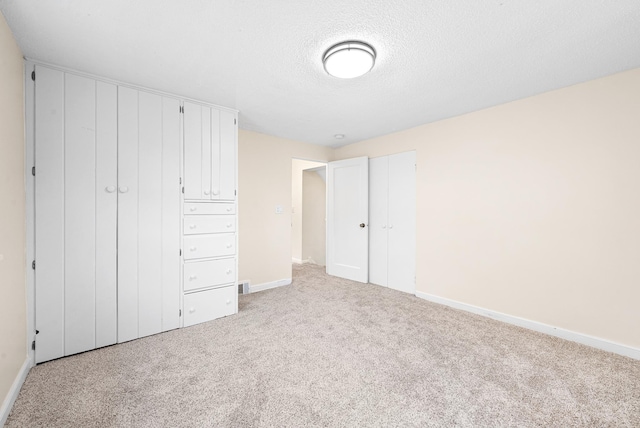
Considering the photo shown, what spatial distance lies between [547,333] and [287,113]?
11.5 feet

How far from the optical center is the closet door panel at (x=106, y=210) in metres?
2.21

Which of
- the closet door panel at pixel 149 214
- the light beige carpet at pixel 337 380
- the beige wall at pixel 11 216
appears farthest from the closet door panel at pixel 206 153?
the light beige carpet at pixel 337 380

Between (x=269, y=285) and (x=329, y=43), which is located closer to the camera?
(x=329, y=43)

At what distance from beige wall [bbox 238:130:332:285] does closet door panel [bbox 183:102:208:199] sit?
98cm

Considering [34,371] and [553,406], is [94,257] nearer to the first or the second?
[34,371]

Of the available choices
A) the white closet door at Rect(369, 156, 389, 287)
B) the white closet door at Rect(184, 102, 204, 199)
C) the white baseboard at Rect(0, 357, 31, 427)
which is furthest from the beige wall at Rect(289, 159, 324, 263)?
the white baseboard at Rect(0, 357, 31, 427)

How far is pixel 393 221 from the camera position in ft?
12.9

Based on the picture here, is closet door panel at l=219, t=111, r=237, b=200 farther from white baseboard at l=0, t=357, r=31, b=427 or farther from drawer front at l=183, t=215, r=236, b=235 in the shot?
white baseboard at l=0, t=357, r=31, b=427

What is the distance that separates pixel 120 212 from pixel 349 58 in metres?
2.27

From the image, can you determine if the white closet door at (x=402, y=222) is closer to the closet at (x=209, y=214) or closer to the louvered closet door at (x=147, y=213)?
the closet at (x=209, y=214)

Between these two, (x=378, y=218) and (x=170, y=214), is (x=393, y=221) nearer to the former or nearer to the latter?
(x=378, y=218)

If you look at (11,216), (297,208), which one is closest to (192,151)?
(11,216)

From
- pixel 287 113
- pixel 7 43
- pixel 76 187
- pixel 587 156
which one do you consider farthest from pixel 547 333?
pixel 7 43

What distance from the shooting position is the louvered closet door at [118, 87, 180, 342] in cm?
232
